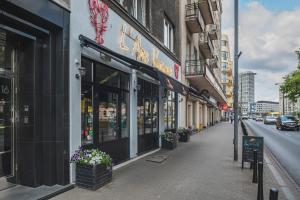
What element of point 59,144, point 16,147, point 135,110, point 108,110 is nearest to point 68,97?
point 59,144

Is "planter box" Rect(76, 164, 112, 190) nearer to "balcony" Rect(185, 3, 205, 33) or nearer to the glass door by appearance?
the glass door

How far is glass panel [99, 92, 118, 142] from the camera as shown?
915 centimetres

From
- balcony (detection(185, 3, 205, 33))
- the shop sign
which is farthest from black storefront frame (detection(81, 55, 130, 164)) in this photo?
balcony (detection(185, 3, 205, 33))

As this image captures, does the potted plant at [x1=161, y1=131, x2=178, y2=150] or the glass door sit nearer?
the glass door

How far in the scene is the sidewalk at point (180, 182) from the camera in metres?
6.51

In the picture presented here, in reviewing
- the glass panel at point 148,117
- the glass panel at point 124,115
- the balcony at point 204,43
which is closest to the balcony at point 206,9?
the balcony at point 204,43

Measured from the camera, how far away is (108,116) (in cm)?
971

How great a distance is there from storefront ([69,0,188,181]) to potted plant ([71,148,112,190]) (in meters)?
0.27

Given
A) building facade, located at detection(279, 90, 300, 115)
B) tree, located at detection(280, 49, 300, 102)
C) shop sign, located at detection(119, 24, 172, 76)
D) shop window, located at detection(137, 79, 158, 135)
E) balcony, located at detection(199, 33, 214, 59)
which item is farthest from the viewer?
building facade, located at detection(279, 90, 300, 115)

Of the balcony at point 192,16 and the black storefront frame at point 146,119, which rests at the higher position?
the balcony at point 192,16

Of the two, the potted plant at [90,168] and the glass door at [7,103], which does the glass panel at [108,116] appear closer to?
the potted plant at [90,168]

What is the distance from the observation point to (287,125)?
119 ft

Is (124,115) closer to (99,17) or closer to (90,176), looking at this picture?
(99,17)

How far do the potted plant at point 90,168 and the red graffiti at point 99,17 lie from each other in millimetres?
3289
